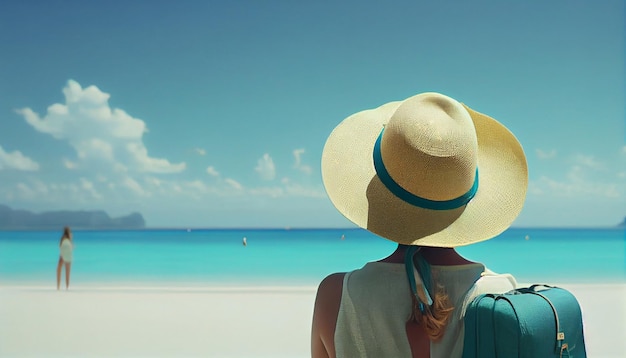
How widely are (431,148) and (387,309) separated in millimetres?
336

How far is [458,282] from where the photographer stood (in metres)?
1.25

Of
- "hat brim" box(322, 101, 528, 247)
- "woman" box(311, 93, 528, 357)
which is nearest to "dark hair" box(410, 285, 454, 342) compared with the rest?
"woman" box(311, 93, 528, 357)

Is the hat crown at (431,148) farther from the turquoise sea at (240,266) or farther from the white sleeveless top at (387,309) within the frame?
the turquoise sea at (240,266)

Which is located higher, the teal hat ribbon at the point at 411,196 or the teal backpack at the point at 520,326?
the teal hat ribbon at the point at 411,196

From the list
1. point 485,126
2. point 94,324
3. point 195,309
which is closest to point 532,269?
point 195,309

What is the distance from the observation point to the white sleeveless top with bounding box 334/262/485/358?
1.24m

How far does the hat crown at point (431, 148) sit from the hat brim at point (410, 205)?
0.17ft

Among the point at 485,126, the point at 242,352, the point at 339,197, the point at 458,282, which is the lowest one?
the point at 242,352

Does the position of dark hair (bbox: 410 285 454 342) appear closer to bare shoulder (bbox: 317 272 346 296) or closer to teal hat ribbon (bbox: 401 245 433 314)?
teal hat ribbon (bbox: 401 245 433 314)

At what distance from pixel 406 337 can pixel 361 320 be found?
98 mm

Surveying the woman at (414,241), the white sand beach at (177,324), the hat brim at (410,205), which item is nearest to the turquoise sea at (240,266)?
the white sand beach at (177,324)

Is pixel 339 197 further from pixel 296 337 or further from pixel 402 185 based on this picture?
pixel 296 337

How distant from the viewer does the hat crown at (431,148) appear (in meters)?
1.24

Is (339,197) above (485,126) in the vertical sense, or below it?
below
